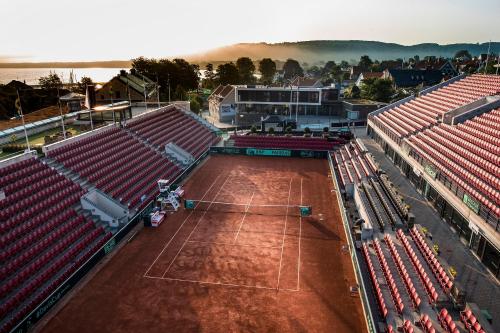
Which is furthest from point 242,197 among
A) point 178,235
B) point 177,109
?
point 177,109

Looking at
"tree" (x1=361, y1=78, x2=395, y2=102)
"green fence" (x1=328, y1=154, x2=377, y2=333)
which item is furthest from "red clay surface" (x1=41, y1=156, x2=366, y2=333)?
"tree" (x1=361, y1=78, x2=395, y2=102)

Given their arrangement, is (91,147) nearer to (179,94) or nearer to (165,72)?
(179,94)

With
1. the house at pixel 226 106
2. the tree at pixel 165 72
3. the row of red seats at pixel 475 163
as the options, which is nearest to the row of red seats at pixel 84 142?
the row of red seats at pixel 475 163

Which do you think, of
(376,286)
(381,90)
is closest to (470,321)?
(376,286)

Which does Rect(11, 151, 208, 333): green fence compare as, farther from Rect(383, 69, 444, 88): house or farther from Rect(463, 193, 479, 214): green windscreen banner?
Rect(383, 69, 444, 88): house

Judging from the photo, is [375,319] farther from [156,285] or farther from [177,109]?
[177,109]

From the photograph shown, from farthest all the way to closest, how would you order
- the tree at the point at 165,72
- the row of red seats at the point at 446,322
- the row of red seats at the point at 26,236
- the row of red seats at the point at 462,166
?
the tree at the point at 165,72, the row of red seats at the point at 462,166, the row of red seats at the point at 26,236, the row of red seats at the point at 446,322

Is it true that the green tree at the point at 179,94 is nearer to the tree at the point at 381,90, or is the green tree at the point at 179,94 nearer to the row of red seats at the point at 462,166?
the tree at the point at 381,90

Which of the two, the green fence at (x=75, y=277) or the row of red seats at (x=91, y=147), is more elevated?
the row of red seats at (x=91, y=147)
